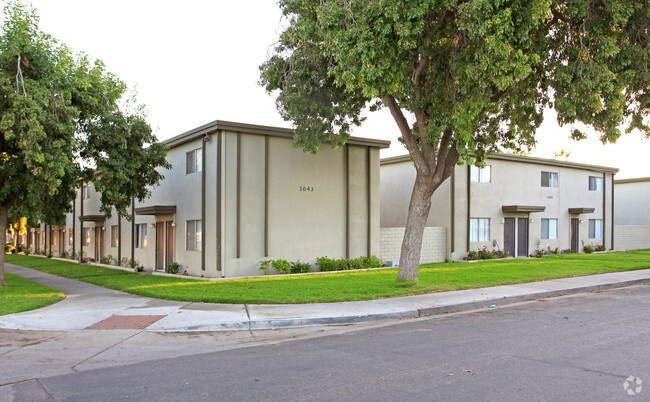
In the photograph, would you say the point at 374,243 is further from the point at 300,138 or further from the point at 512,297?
the point at 512,297

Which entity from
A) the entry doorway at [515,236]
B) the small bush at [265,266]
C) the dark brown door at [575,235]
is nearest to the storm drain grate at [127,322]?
the small bush at [265,266]

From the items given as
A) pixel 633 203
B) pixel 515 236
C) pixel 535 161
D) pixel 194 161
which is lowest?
pixel 515 236

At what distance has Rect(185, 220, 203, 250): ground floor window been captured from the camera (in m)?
18.6

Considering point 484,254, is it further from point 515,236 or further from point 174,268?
point 174,268

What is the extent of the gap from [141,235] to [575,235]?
81.1 feet

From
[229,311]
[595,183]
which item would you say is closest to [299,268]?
[229,311]

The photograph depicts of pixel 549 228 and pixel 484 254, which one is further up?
pixel 549 228

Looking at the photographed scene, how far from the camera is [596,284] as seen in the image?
1502 centimetres

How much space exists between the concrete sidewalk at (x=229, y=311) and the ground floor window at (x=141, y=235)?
8713 millimetres

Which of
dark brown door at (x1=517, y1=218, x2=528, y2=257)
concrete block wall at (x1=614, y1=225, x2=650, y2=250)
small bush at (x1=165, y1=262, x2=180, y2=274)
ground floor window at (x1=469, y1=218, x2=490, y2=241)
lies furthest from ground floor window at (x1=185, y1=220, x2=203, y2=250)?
concrete block wall at (x1=614, y1=225, x2=650, y2=250)

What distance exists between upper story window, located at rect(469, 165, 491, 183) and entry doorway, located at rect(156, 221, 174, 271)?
48.0ft

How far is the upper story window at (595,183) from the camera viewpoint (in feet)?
104

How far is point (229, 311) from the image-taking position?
1059 centimetres

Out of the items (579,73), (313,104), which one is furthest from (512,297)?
(313,104)
